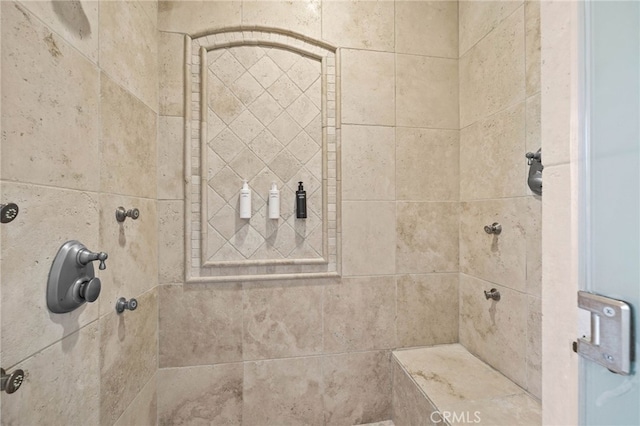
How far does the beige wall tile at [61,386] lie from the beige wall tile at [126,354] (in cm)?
5

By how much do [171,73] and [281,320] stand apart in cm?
129

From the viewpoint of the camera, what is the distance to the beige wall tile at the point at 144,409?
3.50ft

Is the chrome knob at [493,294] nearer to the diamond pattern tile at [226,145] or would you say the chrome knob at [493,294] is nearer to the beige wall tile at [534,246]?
the beige wall tile at [534,246]

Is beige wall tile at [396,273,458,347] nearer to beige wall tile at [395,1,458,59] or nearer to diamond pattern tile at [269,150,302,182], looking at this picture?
diamond pattern tile at [269,150,302,182]

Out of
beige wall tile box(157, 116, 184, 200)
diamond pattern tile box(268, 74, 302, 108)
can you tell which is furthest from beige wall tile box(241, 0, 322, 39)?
beige wall tile box(157, 116, 184, 200)

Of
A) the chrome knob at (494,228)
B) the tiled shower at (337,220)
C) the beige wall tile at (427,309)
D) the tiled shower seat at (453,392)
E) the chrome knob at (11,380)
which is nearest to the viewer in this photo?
the chrome knob at (11,380)

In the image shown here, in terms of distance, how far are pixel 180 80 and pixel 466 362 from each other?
1936 millimetres

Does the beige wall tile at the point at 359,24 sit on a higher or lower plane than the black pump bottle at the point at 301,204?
higher

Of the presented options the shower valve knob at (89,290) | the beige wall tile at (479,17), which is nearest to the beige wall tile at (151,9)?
the shower valve knob at (89,290)

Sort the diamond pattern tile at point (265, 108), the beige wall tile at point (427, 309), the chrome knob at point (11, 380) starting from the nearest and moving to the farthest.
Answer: the chrome knob at point (11, 380), the diamond pattern tile at point (265, 108), the beige wall tile at point (427, 309)

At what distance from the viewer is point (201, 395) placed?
1343 mm

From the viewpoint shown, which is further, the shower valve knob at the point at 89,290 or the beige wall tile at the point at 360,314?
the beige wall tile at the point at 360,314

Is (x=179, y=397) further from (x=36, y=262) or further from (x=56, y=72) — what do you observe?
(x=56, y=72)

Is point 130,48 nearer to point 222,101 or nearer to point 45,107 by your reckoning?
point 222,101
